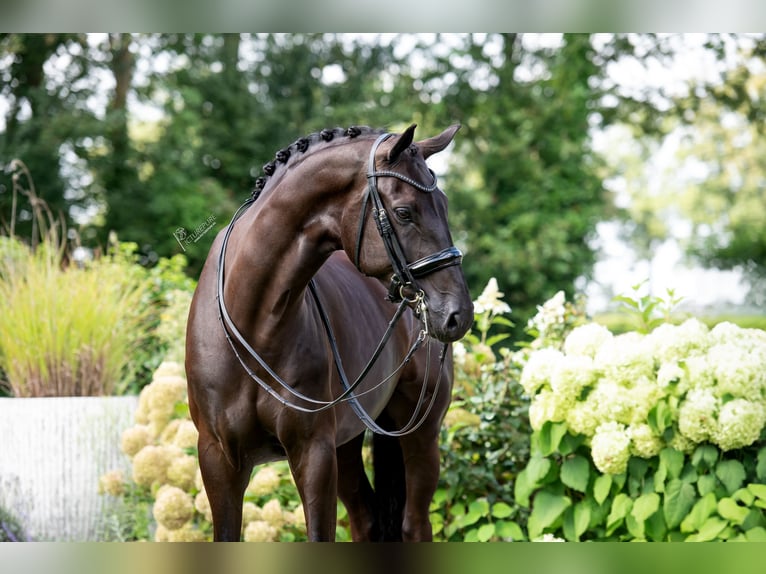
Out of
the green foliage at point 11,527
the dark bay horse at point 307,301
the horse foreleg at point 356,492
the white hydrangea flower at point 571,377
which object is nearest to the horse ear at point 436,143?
the dark bay horse at point 307,301

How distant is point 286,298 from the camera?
106 inches

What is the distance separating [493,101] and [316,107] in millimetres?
2394

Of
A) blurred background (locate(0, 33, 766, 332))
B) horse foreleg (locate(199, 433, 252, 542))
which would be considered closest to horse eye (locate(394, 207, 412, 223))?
horse foreleg (locate(199, 433, 252, 542))

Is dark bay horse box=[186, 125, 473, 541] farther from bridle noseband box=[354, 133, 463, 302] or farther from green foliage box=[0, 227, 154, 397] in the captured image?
green foliage box=[0, 227, 154, 397]

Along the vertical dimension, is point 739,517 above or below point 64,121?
below

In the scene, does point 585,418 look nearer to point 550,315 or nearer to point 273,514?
point 550,315

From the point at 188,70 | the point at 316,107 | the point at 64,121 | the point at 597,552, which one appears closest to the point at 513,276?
the point at 316,107

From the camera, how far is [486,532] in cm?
427

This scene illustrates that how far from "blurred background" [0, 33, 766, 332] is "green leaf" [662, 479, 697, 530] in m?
6.83

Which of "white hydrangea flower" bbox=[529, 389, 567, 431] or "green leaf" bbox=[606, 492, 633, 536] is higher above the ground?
"white hydrangea flower" bbox=[529, 389, 567, 431]

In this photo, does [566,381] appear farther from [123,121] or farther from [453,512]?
[123,121]

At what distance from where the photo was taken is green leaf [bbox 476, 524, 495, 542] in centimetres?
425

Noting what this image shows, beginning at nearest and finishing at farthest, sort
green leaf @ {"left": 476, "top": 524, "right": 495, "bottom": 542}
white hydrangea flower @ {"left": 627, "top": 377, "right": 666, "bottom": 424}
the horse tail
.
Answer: the horse tail → white hydrangea flower @ {"left": 627, "top": 377, "right": 666, "bottom": 424} → green leaf @ {"left": 476, "top": 524, "right": 495, "bottom": 542}

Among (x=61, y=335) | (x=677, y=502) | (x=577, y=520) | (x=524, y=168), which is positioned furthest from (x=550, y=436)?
(x=524, y=168)
